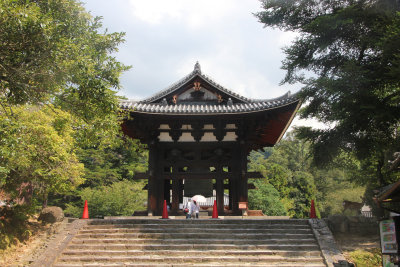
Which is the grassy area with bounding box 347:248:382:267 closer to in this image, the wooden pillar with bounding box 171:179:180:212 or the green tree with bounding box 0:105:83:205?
the wooden pillar with bounding box 171:179:180:212

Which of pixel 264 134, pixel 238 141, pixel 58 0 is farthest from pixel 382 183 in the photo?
pixel 58 0

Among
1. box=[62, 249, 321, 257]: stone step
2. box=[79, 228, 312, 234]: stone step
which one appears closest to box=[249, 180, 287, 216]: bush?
box=[79, 228, 312, 234]: stone step

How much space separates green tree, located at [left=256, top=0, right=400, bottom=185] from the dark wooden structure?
5.61 ft

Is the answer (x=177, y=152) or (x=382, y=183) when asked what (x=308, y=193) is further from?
(x=177, y=152)

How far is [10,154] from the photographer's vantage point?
591 centimetres

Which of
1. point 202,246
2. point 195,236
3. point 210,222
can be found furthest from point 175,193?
point 202,246

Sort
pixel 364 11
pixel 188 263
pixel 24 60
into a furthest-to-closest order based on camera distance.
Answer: pixel 364 11 → pixel 188 263 → pixel 24 60

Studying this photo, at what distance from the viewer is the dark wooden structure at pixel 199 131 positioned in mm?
13445

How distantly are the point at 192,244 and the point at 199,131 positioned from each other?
5837 millimetres

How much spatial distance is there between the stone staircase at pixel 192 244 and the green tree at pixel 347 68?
14.4 ft

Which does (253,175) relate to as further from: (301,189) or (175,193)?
(301,189)

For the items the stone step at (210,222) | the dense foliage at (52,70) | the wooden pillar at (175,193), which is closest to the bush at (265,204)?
the wooden pillar at (175,193)

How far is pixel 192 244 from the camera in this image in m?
9.62

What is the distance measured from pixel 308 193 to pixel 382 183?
25173 mm
